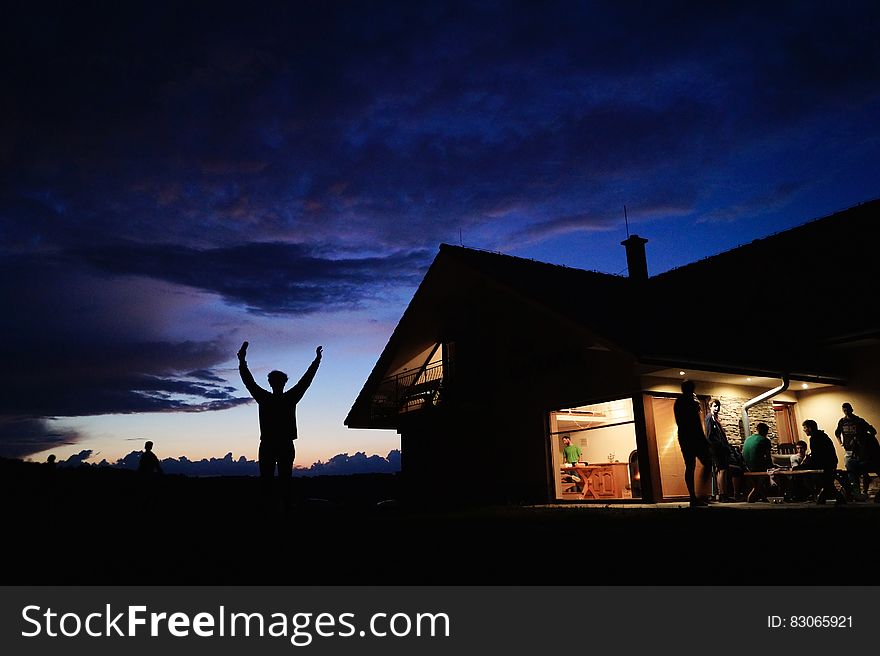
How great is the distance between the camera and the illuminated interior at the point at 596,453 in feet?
44.2

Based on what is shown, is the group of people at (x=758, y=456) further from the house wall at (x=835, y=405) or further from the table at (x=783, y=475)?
the house wall at (x=835, y=405)

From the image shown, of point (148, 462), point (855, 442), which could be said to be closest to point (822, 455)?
point (855, 442)

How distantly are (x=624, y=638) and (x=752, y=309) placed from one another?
47.7ft

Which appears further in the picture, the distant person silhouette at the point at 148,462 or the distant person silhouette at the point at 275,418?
the distant person silhouette at the point at 148,462

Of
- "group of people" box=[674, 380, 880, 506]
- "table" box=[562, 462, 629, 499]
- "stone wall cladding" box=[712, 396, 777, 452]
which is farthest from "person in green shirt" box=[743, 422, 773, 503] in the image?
"table" box=[562, 462, 629, 499]

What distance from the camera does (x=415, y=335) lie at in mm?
17719

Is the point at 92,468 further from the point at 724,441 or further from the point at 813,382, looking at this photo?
the point at 813,382

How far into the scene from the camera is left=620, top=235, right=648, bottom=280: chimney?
18.6m

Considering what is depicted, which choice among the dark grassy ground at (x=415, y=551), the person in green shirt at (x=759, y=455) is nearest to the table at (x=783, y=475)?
the person in green shirt at (x=759, y=455)

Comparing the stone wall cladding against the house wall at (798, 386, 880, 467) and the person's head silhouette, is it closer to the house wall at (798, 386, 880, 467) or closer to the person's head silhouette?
the house wall at (798, 386, 880, 467)

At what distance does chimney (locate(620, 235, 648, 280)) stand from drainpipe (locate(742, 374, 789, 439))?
21.0ft

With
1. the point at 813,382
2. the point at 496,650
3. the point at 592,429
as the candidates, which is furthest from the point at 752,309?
the point at 496,650

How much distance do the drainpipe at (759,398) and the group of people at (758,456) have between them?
48.0 inches

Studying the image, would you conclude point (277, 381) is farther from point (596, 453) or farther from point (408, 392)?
point (596, 453)
